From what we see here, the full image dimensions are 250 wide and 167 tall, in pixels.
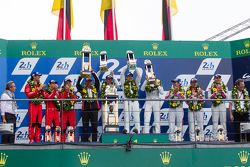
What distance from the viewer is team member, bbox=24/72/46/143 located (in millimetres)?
10930

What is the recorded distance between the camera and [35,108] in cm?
1115

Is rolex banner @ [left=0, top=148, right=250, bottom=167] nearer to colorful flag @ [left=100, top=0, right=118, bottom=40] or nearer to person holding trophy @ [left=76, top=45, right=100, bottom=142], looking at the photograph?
person holding trophy @ [left=76, top=45, right=100, bottom=142]

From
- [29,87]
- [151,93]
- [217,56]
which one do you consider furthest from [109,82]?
[217,56]

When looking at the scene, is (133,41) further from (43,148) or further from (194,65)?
(43,148)

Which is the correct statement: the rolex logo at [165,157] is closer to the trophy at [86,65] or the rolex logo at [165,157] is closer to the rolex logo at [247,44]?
the trophy at [86,65]

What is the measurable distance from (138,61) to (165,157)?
4189mm

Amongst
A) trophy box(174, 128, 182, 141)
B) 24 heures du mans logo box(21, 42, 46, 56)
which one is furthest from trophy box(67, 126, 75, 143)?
24 heures du mans logo box(21, 42, 46, 56)

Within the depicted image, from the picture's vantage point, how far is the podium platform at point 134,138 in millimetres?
10695

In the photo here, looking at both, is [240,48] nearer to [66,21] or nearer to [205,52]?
[205,52]

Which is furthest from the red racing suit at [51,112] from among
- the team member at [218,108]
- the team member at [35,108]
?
the team member at [218,108]

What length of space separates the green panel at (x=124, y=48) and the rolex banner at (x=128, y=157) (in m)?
4.23

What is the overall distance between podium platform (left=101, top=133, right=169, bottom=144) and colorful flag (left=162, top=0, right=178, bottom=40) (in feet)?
16.9

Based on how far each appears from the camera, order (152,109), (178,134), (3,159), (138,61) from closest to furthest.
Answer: (3,159) → (178,134) → (152,109) → (138,61)

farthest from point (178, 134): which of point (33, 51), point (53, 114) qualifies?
point (33, 51)
